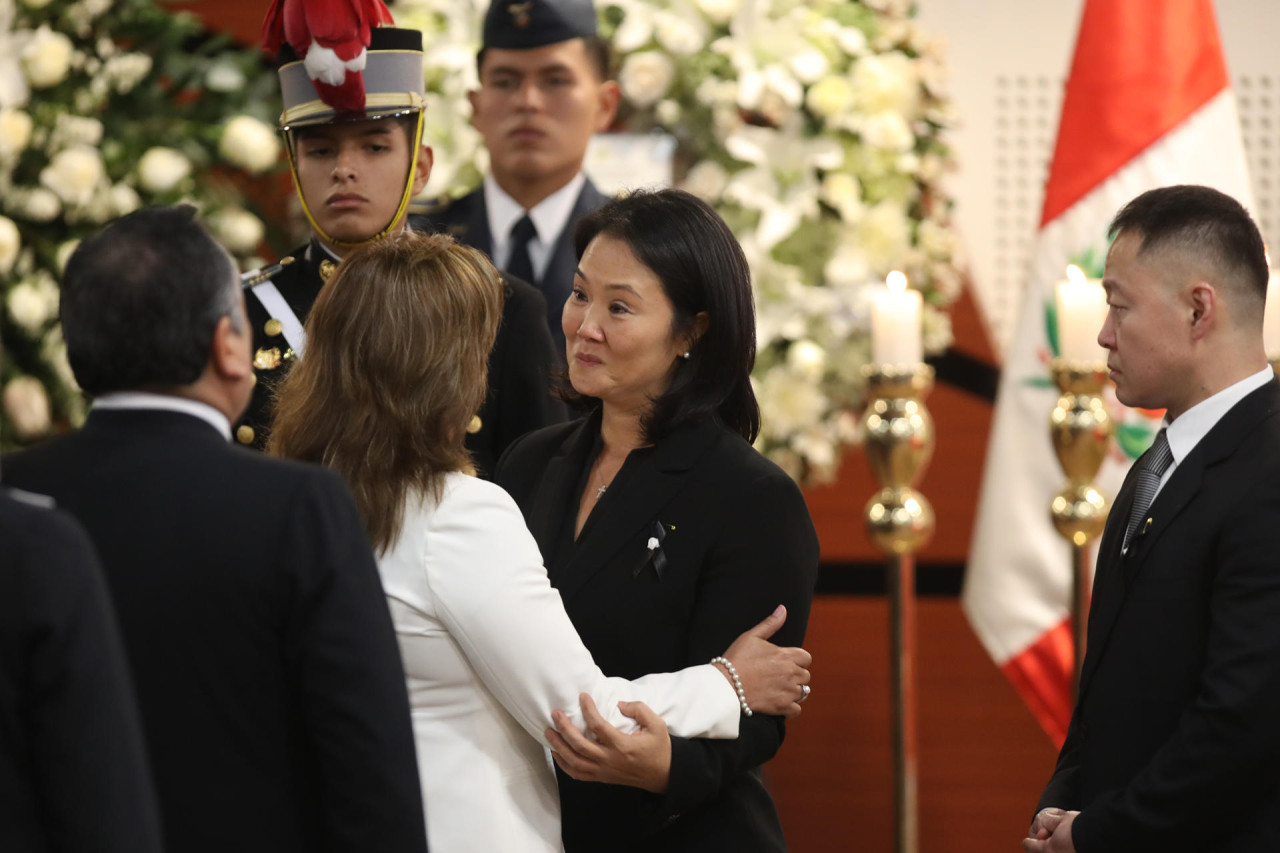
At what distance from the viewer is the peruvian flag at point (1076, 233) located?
11.1 feet

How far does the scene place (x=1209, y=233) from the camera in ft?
6.08

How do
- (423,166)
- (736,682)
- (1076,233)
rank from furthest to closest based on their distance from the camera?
(1076,233), (423,166), (736,682)

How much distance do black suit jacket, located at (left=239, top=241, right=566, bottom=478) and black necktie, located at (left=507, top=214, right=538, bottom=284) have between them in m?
0.43

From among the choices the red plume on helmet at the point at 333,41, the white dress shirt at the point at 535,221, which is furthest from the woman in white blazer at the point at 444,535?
the white dress shirt at the point at 535,221

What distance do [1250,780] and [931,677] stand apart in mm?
2319

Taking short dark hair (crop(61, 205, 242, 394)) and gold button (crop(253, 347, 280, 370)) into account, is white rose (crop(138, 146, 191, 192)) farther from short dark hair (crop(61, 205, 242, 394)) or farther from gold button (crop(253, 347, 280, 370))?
short dark hair (crop(61, 205, 242, 394))

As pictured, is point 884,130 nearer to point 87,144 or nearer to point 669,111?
point 669,111

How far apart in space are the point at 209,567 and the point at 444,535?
0.99 feet

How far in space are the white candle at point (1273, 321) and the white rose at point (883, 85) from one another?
794 millimetres

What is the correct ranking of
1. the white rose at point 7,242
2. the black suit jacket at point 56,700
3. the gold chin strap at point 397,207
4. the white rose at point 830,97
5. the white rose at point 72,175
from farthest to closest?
the white rose at point 830,97
the white rose at point 72,175
the white rose at point 7,242
the gold chin strap at point 397,207
the black suit jacket at point 56,700

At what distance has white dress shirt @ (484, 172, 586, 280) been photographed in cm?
276

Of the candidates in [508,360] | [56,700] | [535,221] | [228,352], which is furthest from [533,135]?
[56,700]

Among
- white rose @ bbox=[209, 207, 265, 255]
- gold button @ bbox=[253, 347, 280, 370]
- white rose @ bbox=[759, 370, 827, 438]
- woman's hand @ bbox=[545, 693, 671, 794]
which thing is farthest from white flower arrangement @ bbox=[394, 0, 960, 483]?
woman's hand @ bbox=[545, 693, 671, 794]

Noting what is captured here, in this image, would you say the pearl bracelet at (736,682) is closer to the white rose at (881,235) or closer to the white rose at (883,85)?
the white rose at (881,235)
